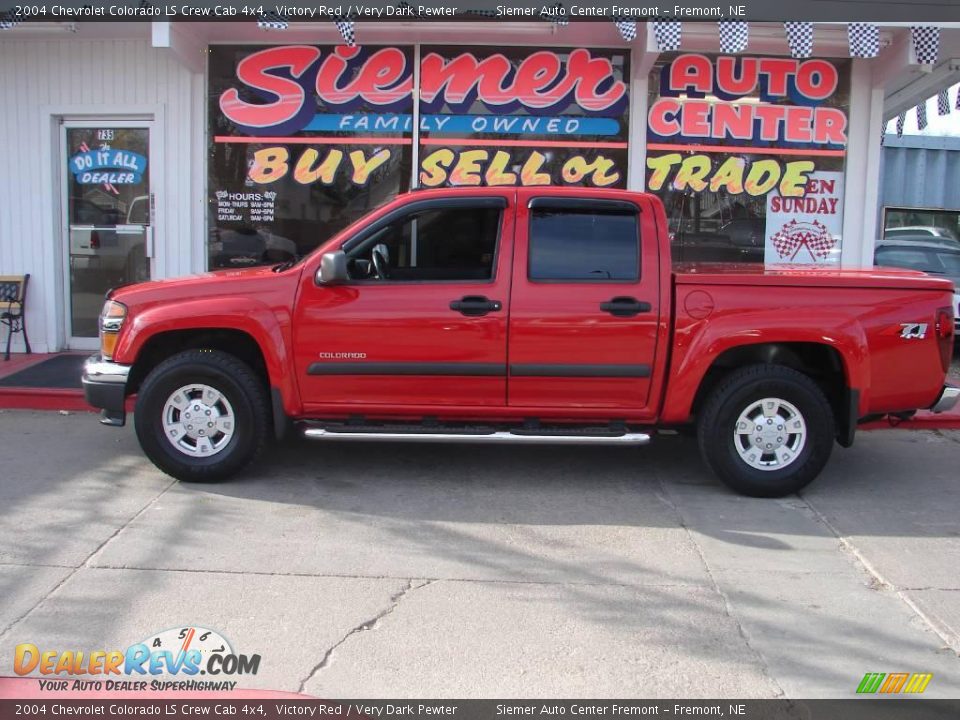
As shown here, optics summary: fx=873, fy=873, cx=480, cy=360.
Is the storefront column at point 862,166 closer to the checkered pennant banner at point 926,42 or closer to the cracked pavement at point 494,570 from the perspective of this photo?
the checkered pennant banner at point 926,42

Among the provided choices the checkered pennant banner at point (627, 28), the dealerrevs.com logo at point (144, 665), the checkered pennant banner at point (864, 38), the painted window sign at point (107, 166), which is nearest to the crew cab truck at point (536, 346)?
the dealerrevs.com logo at point (144, 665)

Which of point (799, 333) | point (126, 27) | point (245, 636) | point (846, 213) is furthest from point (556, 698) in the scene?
point (126, 27)

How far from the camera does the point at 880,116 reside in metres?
9.07

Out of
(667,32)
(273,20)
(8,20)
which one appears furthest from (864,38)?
(8,20)

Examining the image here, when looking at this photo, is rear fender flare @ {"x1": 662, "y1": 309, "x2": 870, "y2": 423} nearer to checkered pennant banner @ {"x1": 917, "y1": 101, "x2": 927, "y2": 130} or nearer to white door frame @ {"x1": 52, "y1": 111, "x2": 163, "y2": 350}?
white door frame @ {"x1": 52, "y1": 111, "x2": 163, "y2": 350}

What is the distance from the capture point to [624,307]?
5445 millimetres

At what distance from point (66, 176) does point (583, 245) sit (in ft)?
21.6

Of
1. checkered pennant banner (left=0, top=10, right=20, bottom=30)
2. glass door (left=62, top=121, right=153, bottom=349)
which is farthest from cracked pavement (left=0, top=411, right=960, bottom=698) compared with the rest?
checkered pennant banner (left=0, top=10, right=20, bottom=30)

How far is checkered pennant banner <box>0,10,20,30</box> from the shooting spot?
840cm

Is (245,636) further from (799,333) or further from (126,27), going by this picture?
(126,27)

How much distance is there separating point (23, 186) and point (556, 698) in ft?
28.6

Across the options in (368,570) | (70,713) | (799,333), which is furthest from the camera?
(799,333)

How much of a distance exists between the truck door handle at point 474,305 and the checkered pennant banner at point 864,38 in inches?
197

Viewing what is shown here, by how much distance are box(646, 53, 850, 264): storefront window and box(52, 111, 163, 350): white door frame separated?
5265 millimetres
